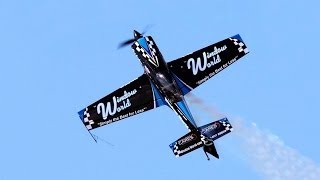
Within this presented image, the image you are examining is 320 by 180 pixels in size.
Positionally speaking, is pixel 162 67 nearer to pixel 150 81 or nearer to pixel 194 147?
pixel 150 81

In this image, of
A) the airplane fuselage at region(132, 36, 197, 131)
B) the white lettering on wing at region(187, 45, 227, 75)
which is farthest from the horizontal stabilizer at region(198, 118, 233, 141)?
the white lettering on wing at region(187, 45, 227, 75)

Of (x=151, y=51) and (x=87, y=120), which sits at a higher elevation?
(x=151, y=51)

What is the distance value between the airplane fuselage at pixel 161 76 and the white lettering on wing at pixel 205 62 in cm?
150

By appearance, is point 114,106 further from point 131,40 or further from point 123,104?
point 131,40

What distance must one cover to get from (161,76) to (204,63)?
2781 mm

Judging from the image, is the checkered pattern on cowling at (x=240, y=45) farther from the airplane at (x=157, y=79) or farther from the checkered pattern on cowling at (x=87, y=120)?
the checkered pattern on cowling at (x=87, y=120)

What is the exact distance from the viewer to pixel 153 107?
58188 mm

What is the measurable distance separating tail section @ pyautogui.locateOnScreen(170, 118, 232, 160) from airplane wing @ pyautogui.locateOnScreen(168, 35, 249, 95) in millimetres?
3594

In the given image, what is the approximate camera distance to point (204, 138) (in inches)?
2163

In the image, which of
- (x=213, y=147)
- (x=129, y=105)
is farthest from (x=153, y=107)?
(x=213, y=147)

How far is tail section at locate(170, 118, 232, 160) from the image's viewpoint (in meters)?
54.8

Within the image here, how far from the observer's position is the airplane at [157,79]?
57713mm

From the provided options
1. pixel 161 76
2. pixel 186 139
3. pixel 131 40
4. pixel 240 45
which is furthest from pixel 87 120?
pixel 240 45

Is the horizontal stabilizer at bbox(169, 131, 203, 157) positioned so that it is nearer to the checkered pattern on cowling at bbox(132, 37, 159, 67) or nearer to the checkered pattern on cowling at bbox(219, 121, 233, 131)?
the checkered pattern on cowling at bbox(219, 121, 233, 131)
